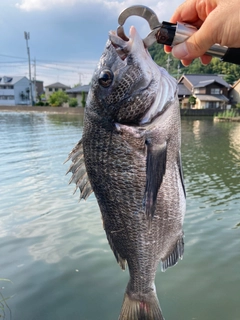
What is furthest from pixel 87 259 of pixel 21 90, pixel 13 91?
pixel 21 90

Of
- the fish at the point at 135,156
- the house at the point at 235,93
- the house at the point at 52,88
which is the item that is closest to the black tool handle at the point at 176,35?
the fish at the point at 135,156

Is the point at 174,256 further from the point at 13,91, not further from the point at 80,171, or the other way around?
the point at 13,91

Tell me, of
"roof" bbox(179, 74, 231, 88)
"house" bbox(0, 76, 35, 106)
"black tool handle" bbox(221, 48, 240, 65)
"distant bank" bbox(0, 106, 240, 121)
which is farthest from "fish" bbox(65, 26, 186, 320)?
"house" bbox(0, 76, 35, 106)

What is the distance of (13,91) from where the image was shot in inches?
3354

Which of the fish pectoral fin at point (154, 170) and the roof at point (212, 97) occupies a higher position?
the roof at point (212, 97)

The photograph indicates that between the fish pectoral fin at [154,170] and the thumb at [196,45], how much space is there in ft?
2.05

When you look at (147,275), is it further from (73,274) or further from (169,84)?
(73,274)

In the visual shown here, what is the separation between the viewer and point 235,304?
164 inches

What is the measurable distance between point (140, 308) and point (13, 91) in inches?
3602

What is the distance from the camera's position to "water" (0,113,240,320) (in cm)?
414

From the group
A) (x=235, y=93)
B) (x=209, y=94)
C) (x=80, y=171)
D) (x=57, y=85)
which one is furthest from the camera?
(x=57, y=85)

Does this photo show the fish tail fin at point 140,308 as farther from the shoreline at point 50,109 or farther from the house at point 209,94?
the house at point 209,94

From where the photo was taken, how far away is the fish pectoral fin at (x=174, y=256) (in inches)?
84.1

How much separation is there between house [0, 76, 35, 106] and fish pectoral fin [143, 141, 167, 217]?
295 ft
